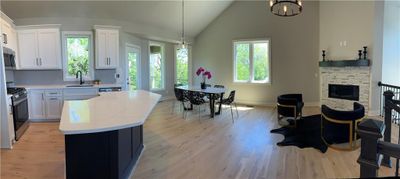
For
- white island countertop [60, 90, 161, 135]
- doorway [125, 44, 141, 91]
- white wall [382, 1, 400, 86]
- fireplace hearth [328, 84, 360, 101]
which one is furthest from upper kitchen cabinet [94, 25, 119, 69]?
white wall [382, 1, 400, 86]

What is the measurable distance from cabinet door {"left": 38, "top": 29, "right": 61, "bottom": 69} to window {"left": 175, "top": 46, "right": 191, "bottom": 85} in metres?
4.56

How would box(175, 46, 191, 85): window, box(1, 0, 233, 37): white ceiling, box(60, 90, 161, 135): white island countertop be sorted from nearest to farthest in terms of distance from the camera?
box(60, 90, 161, 135): white island countertop, box(1, 0, 233, 37): white ceiling, box(175, 46, 191, 85): window

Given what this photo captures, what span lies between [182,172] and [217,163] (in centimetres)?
56

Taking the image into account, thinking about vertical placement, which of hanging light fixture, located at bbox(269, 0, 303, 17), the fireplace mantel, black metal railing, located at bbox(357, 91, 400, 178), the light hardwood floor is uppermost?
hanging light fixture, located at bbox(269, 0, 303, 17)

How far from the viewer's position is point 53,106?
6250mm

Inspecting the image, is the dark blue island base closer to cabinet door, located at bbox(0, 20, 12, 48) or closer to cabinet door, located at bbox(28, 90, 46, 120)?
cabinet door, located at bbox(0, 20, 12, 48)

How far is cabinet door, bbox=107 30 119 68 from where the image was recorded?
668 cm

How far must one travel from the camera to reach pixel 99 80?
22.5 ft

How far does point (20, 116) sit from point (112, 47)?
260cm

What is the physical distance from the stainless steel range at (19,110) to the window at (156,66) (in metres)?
4.30

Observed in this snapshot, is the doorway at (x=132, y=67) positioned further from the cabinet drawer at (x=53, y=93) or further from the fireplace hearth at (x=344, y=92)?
the fireplace hearth at (x=344, y=92)

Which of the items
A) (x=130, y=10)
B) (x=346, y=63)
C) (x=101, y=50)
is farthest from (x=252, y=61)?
(x=101, y=50)

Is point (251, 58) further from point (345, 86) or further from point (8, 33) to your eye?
point (8, 33)

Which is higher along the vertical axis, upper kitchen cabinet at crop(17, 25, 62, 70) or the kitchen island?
upper kitchen cabinet at crop(17, 25, 62, 70)
